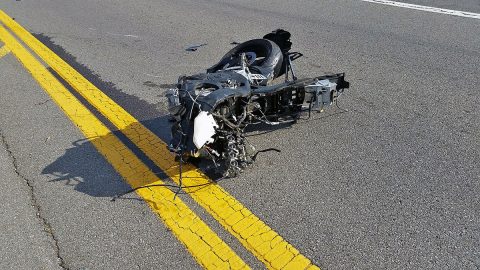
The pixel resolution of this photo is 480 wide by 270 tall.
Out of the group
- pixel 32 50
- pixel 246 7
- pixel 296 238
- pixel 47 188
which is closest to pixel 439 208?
pixel 296 238

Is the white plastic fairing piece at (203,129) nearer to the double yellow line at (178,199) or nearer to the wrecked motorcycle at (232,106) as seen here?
the wrecked motorcycle at (232,106)

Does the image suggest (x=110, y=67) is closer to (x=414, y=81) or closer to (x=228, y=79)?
(x=228, y=79)

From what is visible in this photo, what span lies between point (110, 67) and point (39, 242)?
387cm

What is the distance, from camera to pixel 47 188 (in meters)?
3.47

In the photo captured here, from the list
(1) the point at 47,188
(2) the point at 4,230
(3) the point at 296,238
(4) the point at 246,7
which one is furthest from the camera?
(4) the point at 246,7

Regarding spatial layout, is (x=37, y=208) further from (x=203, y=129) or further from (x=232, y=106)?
(x=232, y=106)

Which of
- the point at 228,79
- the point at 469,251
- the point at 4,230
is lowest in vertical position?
the point at 4,230

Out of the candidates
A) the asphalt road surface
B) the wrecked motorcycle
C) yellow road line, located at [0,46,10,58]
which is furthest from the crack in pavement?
yellow road line, located at [0,46,10,58]

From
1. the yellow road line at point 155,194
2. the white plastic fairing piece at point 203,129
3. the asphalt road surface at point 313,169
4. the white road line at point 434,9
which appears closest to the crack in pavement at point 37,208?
the asphalt road surface at point 313,169

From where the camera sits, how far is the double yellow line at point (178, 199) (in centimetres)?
270

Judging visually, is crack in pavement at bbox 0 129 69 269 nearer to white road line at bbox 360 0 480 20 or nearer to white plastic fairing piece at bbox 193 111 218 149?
white plastic fairing piece at bbox 193 111 218 149

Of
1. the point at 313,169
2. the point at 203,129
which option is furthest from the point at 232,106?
the point at 313,169

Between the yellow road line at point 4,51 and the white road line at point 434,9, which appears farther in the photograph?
the white road line at point 434,9

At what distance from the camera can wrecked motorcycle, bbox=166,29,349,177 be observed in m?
3.32
